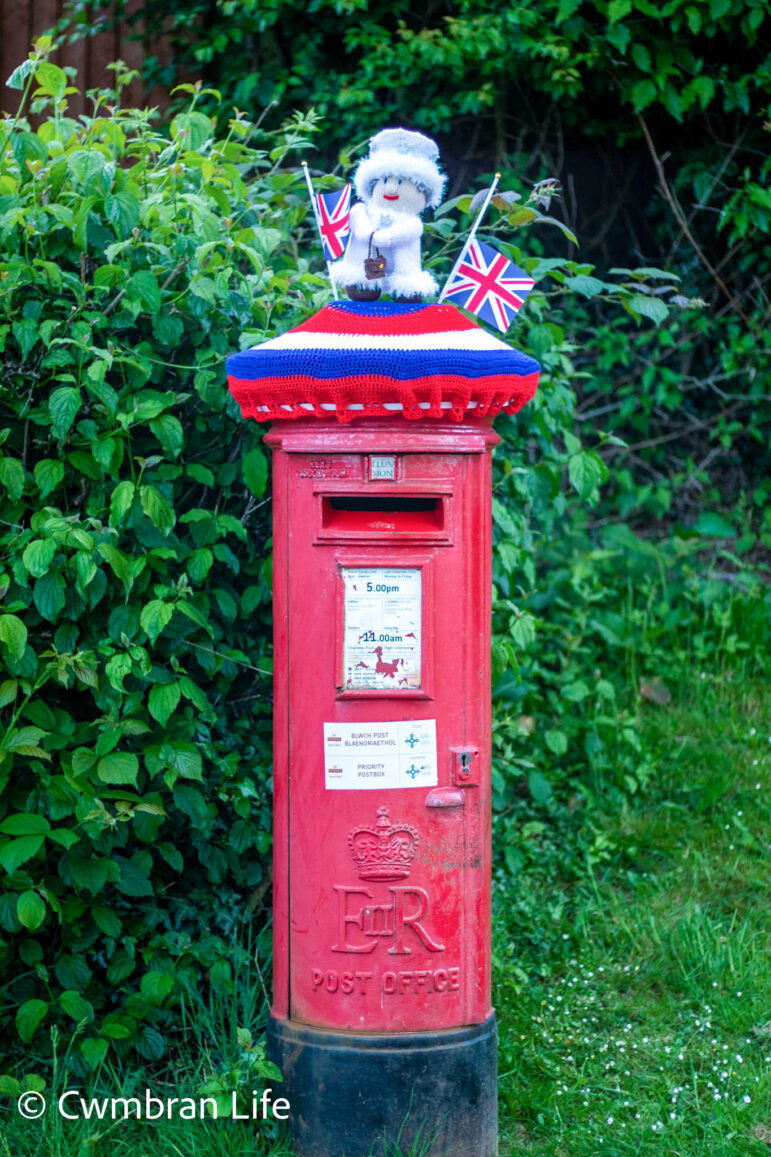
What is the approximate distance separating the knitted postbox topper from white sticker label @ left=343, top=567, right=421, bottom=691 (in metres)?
0.34

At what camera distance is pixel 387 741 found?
7.73 ft

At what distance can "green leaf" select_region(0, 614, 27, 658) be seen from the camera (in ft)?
8.29

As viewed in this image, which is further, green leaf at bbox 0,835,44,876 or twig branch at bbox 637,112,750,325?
twig branch at bbox 637,112,750,325

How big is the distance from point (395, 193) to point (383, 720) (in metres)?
1.18

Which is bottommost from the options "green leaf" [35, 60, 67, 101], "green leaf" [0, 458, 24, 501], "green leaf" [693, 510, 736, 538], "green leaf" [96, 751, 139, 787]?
"green leaf" [96, 751, 139, 787]

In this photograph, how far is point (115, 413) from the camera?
2.72 metres

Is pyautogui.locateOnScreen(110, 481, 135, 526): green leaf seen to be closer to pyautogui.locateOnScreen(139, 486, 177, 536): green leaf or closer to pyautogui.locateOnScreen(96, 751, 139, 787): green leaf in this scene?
pyautogui.locateOnScreen(139, 486, 177, 536): green leaf

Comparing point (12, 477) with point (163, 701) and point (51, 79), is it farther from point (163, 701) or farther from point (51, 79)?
point (51, 79)

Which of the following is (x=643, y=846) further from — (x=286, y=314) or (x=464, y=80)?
(x=464, y=80)

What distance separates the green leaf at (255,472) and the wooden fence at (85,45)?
3402 mm

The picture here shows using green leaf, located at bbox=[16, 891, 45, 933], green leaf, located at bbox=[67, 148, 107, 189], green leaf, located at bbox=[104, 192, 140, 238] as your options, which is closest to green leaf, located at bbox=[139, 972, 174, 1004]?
green leaf, located at bbox=[16, 891, 45, 933]

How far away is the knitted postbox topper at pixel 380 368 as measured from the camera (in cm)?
224

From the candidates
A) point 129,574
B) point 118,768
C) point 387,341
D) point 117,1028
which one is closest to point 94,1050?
point 117,1028

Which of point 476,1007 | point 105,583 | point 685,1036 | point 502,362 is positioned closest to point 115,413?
point 105,583
